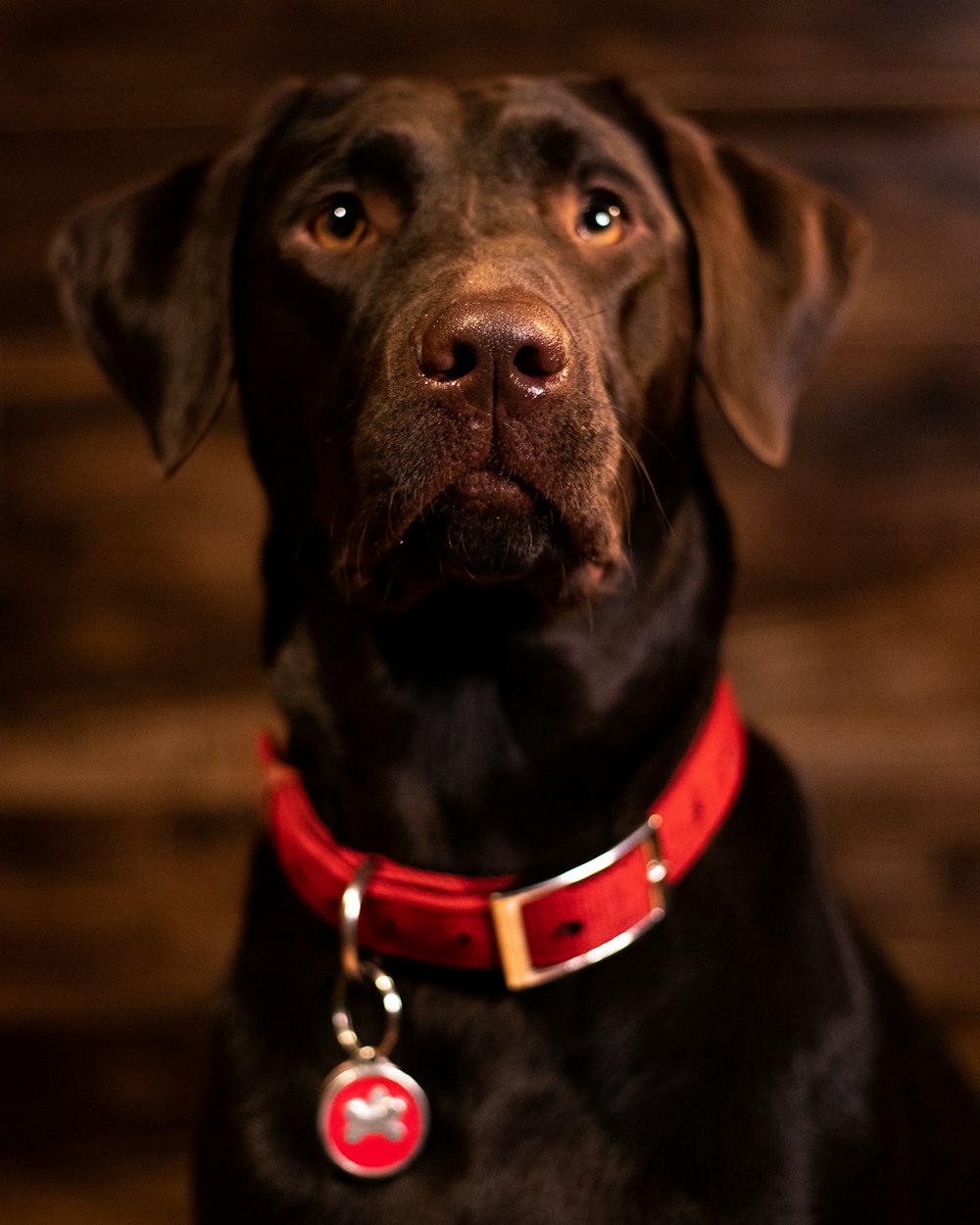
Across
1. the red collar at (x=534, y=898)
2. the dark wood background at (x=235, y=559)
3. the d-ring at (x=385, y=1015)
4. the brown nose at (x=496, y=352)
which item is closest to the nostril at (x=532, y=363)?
the brown nose at (x=496, y=352)

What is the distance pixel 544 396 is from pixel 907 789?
106cm

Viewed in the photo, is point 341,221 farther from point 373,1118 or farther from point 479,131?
point 373,1118

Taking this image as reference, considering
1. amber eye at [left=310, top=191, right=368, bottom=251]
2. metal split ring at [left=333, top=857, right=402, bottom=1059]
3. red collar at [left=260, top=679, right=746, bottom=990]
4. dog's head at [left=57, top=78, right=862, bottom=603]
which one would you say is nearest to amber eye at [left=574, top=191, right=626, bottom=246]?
dog's head at [left=57, top=78, right=862, bottom=603]

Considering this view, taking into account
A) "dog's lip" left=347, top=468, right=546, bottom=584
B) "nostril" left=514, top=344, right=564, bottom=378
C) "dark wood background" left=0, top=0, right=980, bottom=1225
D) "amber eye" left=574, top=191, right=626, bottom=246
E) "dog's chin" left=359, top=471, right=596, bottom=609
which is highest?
"nostril" left=514, top=344, right=564, bottom=378

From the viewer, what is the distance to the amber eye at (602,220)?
1098 millimetres

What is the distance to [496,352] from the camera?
0.86 metres

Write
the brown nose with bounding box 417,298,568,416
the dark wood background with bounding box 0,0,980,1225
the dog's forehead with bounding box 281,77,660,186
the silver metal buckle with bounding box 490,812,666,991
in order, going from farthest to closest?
the dark wood background with bounding box 0,0,980,1225, the dog's forehead with bounding box 281,77,660,186, the silver metal buckle with bounding box 490,812,666,991, the brown nose with bounding box 417,298,568,416

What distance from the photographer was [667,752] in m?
1.07

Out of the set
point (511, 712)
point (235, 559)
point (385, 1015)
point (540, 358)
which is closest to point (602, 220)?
point (540, 358)

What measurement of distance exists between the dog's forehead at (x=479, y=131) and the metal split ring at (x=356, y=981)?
21.2 inches

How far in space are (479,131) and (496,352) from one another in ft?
1.07

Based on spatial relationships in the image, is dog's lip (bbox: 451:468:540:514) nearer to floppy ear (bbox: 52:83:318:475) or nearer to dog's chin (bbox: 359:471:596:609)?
dog's chin (bbox: 359:471:596:609)

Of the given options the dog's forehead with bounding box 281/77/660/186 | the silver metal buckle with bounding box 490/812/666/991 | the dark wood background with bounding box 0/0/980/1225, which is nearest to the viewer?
the silver metal buckle with bounding box 490/812/666/991

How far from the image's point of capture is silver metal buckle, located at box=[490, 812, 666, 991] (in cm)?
96
